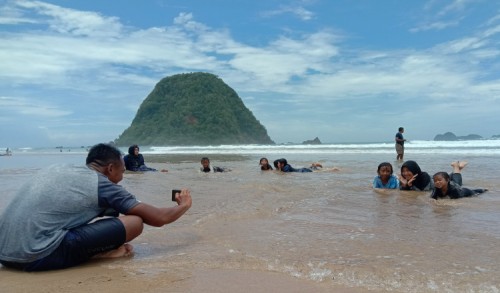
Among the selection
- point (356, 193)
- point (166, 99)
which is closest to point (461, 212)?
point (356, 193)

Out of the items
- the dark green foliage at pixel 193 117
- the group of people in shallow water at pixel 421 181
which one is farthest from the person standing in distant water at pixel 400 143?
the dark green foliage at pixel 193 117

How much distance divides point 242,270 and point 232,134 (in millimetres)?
77168

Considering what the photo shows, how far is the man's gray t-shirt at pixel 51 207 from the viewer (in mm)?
3068

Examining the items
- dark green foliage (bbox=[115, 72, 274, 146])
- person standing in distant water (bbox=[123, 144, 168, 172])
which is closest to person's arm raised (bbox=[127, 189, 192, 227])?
person standing in distant water (bbox=[123, 144, 168, 172])

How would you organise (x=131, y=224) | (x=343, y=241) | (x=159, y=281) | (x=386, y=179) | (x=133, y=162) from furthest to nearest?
1. (x=133, y=162)
2. (x=386, y=179)
3. (x=343, y=241)
4. (x=131, y=224)
5. (x=159, y=281)

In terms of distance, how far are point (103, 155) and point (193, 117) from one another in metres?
79.9

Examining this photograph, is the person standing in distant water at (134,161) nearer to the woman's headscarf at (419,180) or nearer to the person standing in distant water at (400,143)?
the woman's headscarf at (419,180)

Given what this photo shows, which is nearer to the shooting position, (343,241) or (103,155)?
(103,155)

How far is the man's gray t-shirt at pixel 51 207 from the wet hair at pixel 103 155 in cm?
18

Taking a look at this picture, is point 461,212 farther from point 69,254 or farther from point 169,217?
point 69,254

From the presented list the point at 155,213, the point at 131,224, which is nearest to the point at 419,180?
the point at 155,213

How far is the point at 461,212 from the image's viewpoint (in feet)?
18.2

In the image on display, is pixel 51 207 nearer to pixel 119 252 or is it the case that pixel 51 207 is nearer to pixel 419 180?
pixel 119 252

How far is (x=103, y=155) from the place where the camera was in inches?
137
